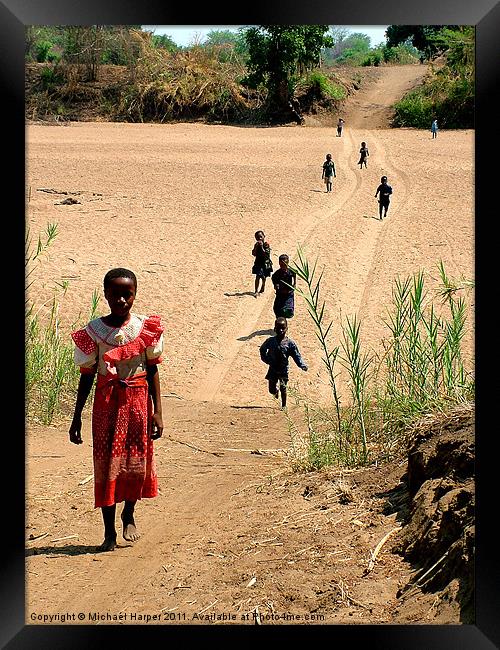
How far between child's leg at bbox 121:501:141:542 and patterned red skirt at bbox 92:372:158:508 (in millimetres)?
132

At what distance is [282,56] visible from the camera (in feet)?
77.7

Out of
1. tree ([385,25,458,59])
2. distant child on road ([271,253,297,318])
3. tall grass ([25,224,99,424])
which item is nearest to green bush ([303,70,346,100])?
tree ([385,25,458,59])

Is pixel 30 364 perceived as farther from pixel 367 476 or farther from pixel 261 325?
pixel 261 325

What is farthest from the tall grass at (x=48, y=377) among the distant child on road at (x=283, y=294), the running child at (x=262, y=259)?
the running child at (x=262, y=259)

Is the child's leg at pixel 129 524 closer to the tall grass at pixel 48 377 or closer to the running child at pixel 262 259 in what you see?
the tall grass at pixel 48 377

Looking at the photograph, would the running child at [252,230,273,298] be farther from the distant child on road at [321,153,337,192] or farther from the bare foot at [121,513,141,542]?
the bare foot at [121,513,141,542]

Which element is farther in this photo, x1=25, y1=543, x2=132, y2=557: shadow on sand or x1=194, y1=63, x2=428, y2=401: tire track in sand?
x1=194, y1=63, x2=428, y2=401: tire track in sand

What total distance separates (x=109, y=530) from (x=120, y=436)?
459mm

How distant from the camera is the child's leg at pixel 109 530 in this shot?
3.95 meters

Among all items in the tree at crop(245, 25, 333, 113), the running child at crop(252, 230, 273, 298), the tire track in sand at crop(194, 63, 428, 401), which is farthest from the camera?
the tree at crop(245, 25, 333, 113)

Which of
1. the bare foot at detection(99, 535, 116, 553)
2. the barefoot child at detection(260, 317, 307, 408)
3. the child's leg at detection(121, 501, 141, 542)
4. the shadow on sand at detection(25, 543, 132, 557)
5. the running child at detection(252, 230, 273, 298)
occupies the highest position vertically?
the running child at detection(252, 230, 273, 298)

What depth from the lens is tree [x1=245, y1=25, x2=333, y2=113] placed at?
2123cm
